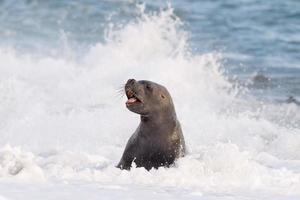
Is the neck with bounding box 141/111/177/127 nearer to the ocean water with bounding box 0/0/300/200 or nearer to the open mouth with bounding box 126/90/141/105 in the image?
the open mouth with bounding box 126/90/141/105

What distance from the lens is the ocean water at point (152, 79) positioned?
5844 mm

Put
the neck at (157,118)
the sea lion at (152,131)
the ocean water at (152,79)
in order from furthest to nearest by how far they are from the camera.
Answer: the neck at (157,118) < the sea lion at (152,131) < the ocean water at (152,79)

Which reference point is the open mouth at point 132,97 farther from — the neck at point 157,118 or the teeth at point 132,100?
the neck at point 157,118

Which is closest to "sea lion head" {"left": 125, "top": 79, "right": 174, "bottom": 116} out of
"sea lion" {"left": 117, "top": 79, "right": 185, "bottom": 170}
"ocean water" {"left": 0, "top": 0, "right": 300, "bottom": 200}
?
"sea lion" {"left": 117, "top": 79, "right": 185, "bottom": 170}

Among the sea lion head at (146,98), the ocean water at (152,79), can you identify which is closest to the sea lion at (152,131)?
the sea lion head at (146,98)

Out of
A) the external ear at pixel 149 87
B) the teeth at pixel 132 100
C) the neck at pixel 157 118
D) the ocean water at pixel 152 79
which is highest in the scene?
the external ear at pixel 149 87

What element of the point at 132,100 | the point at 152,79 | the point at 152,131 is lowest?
the point at 152,79

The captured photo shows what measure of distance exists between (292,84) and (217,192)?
7.17 m

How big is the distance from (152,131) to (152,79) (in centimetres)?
531

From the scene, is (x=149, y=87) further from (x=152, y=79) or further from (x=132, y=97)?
(x=152, y=79)

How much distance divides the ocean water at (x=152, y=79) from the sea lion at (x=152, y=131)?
21cm

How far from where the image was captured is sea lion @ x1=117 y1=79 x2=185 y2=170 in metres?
7.16

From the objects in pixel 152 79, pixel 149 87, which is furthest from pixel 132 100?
pixel 152 79

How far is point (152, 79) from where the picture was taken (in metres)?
12.6
